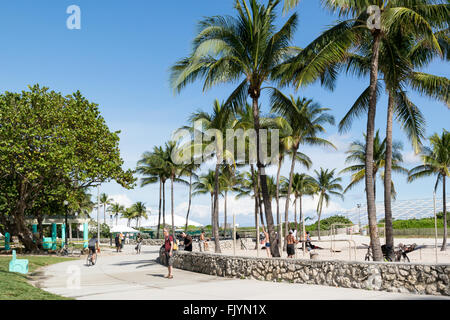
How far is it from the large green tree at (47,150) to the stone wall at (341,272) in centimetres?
1651

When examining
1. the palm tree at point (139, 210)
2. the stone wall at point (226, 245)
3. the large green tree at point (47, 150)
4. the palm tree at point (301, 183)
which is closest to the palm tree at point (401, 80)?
the large green tree at point (47, 150)

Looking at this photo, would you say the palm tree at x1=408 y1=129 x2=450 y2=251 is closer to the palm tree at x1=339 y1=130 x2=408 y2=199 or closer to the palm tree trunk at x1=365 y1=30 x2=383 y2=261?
the palm tree at x1=339 y1=130 x2=408 y2=199

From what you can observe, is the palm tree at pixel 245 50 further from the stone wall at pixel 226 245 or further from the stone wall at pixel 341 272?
the stone wall at pixel 226 245

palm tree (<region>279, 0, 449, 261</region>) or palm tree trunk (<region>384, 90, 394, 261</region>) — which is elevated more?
palm tree (<region>279, 0, 449, 261</region>)

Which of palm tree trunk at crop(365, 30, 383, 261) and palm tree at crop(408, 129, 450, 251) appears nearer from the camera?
palm tree trunk at crop(365, 30, 383, 261)

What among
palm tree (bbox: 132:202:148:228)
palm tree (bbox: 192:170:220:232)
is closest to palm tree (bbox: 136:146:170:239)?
palm tree (bbox: 192:170:220:232)

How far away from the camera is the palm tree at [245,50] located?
1783cm

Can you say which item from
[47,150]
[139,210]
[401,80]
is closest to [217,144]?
[47,150]

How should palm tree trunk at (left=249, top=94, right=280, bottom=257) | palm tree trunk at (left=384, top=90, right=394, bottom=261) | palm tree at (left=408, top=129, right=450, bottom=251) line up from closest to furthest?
palm tree trunk at (left=249, top=94, right=280, bottom=257)
palm tree trunk at (left=384, top=90, right=394, bottom=261)
palm tree at (left=408, top=129, right=450, bottom=251)

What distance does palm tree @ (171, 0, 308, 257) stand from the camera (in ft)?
58.5

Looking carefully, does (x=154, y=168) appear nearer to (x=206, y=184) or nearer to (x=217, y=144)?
(x=206, y=184)

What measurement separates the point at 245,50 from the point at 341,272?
9.86 m

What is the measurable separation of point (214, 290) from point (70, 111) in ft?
76.0

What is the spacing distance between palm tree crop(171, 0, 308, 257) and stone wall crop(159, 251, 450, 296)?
104 inches
